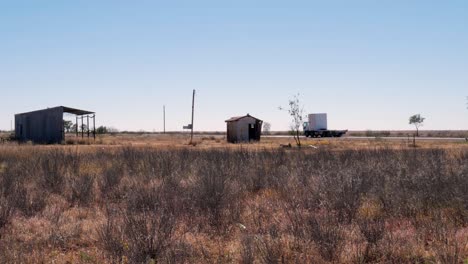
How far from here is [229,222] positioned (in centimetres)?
867

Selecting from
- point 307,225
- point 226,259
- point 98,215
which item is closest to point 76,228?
point 98,215

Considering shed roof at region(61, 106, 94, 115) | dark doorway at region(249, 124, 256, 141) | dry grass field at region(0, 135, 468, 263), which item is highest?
shed roof at region(61, 106, 94, 115)

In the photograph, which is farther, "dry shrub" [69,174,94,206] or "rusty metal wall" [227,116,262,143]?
"rusty metal wall" [227,116,262,143]

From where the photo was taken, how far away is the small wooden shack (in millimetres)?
51625

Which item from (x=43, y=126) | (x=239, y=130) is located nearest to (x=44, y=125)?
(x=43, y=126)

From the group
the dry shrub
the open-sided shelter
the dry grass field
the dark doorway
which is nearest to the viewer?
the dry grass field

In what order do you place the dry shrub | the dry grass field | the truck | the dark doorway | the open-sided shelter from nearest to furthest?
the dry grass field < the dry shrub < the open-sided shelter < the dark doorway < the truck

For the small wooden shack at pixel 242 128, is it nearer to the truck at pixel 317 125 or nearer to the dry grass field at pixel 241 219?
the truck at pixel 317 125

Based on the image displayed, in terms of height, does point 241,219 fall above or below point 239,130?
below

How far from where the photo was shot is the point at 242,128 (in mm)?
51906

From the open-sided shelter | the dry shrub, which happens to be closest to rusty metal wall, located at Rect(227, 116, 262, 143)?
the open-sided shelter

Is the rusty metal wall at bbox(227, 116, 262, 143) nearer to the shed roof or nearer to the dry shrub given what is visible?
the shed roof

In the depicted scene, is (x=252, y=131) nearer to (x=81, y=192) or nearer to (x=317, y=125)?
(x=317, y=125)

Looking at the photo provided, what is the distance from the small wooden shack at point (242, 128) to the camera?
2032 inches
